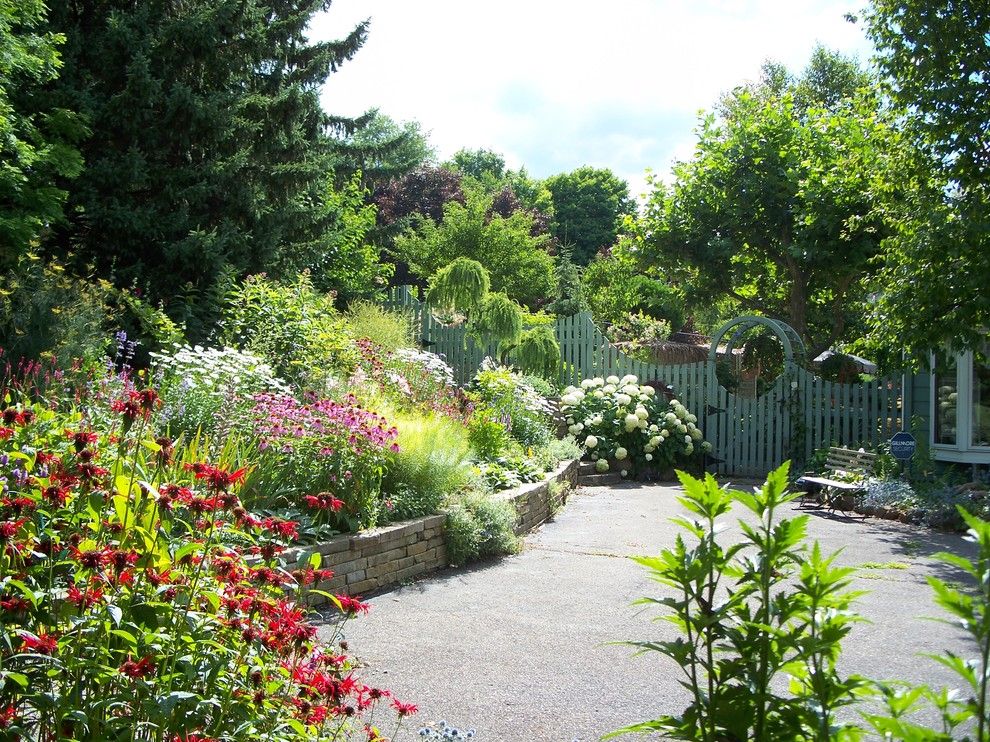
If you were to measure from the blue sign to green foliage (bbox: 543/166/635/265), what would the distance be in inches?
1431

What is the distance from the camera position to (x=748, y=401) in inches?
554

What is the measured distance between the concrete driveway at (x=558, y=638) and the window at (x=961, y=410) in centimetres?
381

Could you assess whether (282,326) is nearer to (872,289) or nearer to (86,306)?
(86,306)

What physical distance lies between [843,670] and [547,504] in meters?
4.93

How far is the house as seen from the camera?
441 inches

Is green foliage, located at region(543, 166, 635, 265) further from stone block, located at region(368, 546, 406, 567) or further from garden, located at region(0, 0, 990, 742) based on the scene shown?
stone block, located at region(368, 546, 406, 567)

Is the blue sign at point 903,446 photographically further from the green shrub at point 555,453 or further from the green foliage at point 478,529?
the green foliage at point 478,529

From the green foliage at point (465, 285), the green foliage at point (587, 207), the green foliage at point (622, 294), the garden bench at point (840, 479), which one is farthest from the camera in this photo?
the green foliage at point (587, 207)

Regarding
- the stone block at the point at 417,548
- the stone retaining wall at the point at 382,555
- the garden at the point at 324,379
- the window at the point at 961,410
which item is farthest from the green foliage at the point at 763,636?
the window at the point at 961,410

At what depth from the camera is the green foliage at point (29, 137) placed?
29.2 ft

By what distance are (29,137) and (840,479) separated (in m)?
11.2

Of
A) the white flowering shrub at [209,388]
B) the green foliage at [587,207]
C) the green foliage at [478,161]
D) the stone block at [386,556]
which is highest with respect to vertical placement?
the green foliage at [478,161]

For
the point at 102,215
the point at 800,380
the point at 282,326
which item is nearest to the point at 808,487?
the point at 800,380

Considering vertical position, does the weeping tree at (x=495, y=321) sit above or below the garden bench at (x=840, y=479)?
above
